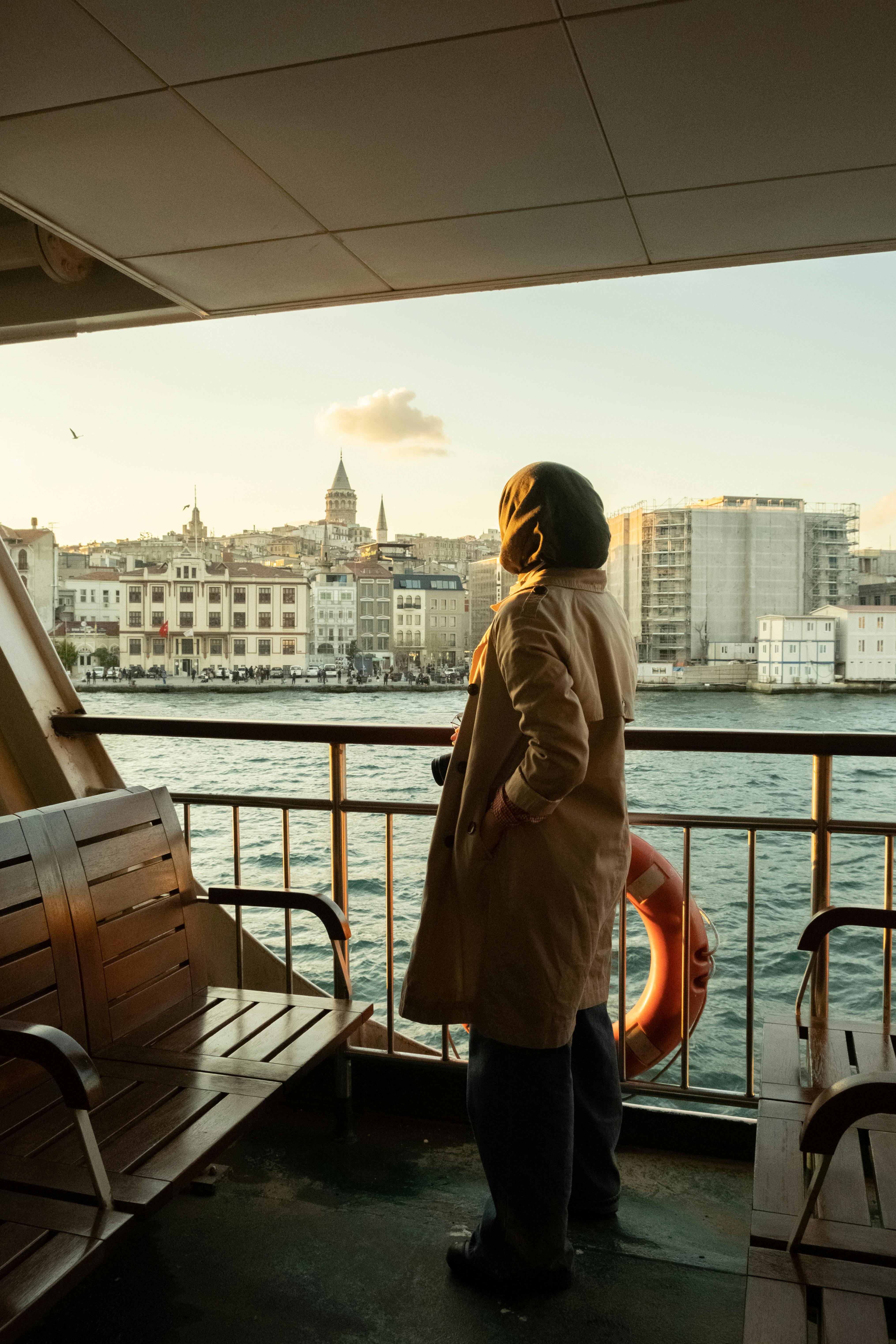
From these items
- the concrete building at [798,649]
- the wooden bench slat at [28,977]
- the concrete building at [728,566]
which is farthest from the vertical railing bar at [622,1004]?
the concrete building at [798,649]

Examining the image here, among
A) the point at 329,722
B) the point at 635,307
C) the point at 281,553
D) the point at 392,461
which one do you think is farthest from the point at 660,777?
the point at 392,461

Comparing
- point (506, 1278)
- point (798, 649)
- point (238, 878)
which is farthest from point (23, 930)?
point (798, 649)

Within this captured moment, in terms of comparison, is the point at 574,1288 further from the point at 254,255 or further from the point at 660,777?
the point at 660,777

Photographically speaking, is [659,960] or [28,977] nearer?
[28,977]

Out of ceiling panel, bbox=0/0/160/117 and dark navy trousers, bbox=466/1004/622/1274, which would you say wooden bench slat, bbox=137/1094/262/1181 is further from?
ceiling panel, bbox=0/0/160/117

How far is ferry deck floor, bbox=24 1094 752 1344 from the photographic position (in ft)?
5.47

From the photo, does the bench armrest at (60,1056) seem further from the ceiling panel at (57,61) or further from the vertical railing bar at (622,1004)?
the ceiling panel at (57,61)

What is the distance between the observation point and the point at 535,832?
1654 mm

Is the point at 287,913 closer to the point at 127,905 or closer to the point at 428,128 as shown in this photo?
the point at 127,905

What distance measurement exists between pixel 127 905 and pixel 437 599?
566 inches

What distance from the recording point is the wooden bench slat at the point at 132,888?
75.4 inches

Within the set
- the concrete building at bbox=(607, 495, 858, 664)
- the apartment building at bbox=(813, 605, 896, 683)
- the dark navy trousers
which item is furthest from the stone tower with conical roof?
the dark navy trousers

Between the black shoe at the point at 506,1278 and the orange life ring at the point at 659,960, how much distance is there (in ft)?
2.52

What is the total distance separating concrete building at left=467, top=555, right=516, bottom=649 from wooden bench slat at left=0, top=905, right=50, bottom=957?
0.96 meters
